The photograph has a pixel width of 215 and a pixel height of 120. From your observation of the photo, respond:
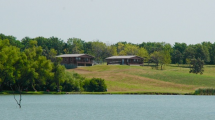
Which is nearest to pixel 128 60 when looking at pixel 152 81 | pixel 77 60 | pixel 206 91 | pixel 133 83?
pixel 77 60

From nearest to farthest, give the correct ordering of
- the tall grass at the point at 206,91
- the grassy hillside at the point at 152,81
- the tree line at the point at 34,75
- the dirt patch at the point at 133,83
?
the tree line at the point at 34,75, the tall grass at the point at 206,91, the grassy hillside at the point at 152,81, the dirt patch at the point at 133,83

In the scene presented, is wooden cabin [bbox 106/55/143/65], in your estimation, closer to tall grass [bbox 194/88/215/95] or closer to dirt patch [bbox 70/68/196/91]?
dirt patch [bbox 70/68/196/91]

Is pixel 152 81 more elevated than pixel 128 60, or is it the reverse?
pixel 128 60

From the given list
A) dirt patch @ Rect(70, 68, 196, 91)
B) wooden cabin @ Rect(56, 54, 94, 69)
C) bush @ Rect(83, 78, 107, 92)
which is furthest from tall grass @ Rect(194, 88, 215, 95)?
wooden cabin @ Rect(56, 54, 94, 69)

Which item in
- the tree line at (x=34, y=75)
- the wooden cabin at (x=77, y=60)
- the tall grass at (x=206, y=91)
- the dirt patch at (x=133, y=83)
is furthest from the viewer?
the wooden cabin at (x=77, y=60)

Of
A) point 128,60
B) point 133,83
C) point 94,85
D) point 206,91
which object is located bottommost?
point 206,91

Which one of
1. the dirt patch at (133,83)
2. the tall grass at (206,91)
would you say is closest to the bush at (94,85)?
the dirt patch at (133,83)

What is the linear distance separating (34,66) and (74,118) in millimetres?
50184

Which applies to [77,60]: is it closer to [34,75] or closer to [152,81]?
[152,81]

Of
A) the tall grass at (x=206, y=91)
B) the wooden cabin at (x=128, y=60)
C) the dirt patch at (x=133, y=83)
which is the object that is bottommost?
the tall grass at (x=206, y=91)

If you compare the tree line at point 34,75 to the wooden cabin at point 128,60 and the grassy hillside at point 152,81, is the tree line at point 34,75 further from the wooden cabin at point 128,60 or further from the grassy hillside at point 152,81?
the wooden cabin at point 128,60

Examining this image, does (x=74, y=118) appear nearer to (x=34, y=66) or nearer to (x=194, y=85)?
(x=34, y=66)

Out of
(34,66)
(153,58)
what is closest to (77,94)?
(34,66)

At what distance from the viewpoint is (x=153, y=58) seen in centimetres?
18788
